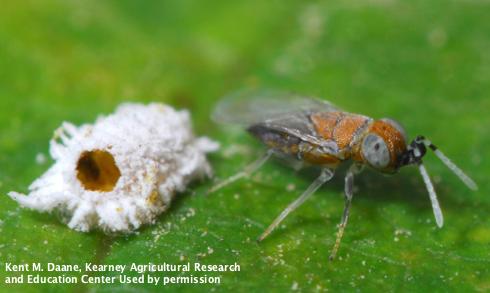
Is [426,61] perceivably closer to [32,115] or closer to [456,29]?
[456,29]

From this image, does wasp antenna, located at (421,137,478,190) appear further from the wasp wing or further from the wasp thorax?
the wasp thorax

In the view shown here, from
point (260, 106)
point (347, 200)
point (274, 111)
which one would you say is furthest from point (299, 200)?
point (260, 106)

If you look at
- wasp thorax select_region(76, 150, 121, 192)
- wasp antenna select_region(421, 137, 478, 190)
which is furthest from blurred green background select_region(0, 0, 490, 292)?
wasp thorax select_region(76, 150, 121, 192)

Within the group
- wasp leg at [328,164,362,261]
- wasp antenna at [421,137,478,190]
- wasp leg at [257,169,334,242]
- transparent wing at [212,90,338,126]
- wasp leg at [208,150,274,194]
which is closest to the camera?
wasp leg at [328,164,362,261]

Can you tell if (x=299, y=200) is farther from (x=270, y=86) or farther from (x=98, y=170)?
(x=270, y=86)

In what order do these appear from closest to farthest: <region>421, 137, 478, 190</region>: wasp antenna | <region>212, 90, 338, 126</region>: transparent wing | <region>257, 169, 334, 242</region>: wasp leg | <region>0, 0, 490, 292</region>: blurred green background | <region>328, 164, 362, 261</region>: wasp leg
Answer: <region>0, 0, 490, 292</region>: blurred green background → <region>328, 164, 362, 261</region>: wasp leg → <region>257, 169, 334, 242</region>: wasp leg → <region>421, 137, 478, 190</region>: wasp antenna → <region>212, 90, 338, 126</region>: transparent wing
